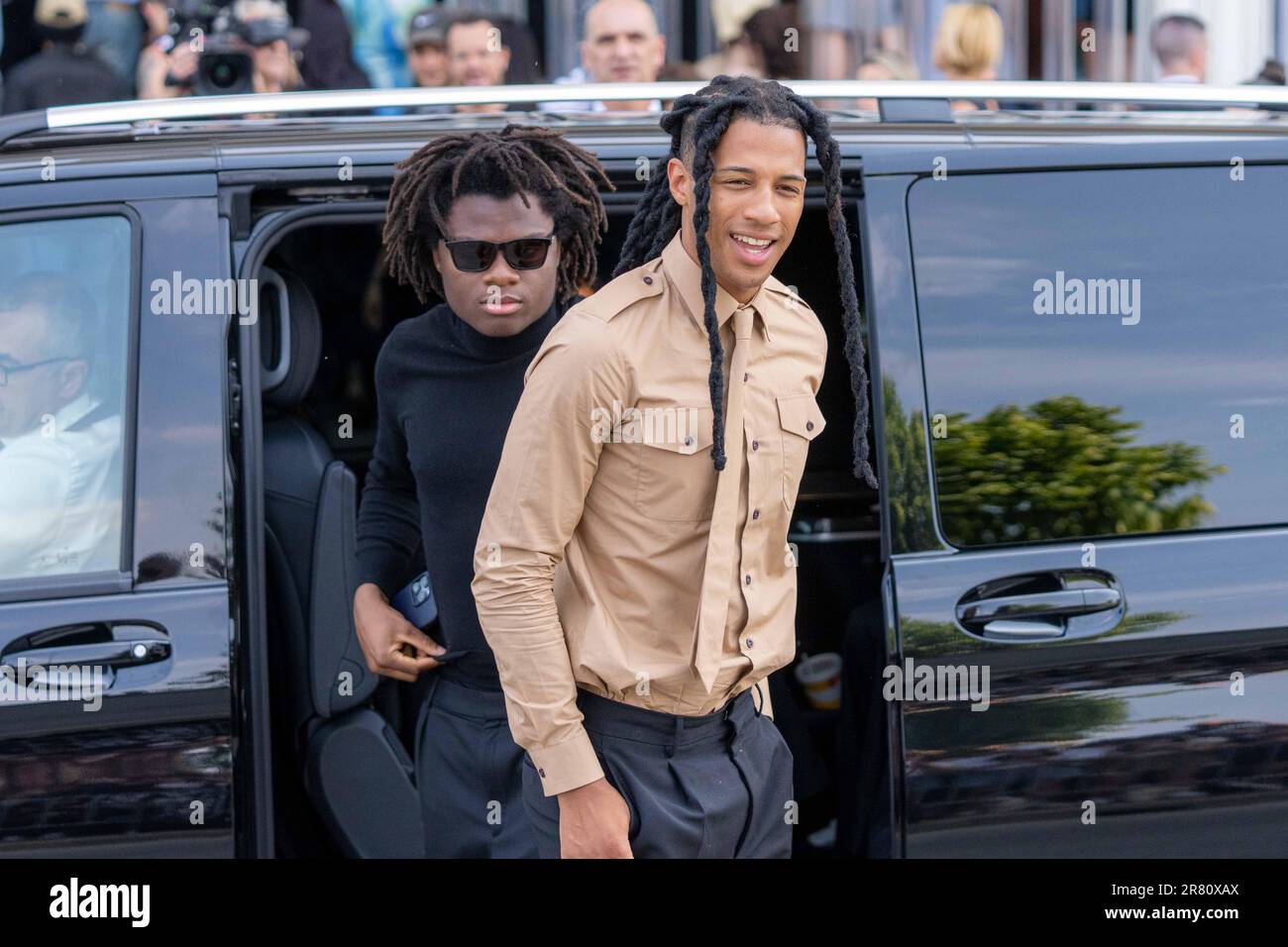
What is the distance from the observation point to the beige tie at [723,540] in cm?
206

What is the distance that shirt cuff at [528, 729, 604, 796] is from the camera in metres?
2.00

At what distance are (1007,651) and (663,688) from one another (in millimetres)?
683

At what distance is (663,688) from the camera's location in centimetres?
209

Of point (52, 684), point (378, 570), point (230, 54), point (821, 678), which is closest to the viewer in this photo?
point (52, 684)

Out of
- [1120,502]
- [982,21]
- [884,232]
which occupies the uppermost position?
[982,21]

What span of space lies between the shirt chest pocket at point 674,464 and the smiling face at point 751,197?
200mm

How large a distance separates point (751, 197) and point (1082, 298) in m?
0.85

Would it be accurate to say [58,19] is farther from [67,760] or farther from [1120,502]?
[1120,502]

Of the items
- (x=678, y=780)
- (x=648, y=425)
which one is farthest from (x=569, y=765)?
(x=648, y=425)

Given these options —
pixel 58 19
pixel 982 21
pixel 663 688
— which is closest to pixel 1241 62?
pixel 982 21

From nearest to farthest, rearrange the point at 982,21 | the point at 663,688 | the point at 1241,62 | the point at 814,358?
the point at 663,688
the point at 814,358
the point at 982,21
the point at 1241,62

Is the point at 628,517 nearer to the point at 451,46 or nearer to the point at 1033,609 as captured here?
the point at 1033,609

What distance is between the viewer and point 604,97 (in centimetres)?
304

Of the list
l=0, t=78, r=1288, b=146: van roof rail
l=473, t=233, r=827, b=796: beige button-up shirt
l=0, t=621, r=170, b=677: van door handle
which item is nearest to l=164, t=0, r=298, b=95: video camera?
l=0, t=78, r=1288, b=146: van roof rail
